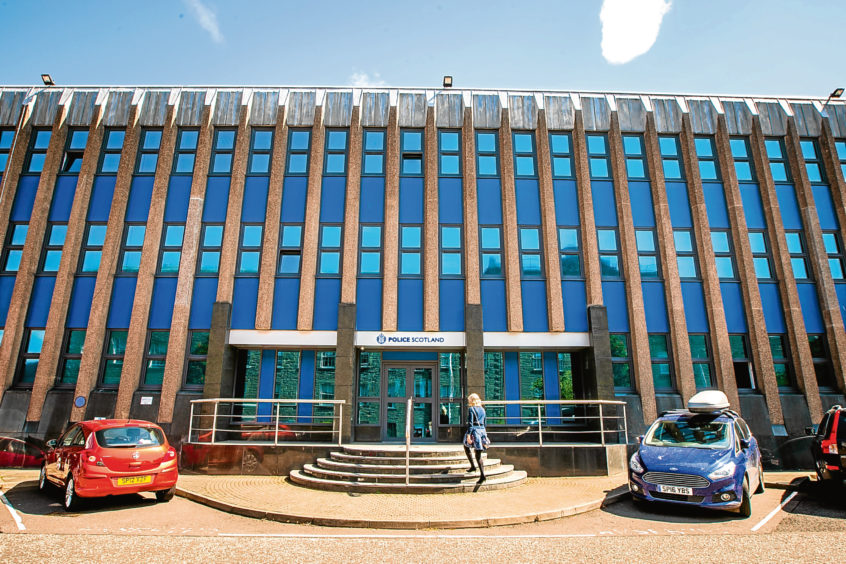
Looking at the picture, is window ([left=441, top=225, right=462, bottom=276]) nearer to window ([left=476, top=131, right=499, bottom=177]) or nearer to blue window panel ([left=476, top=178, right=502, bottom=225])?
blue window panel ([left=476, top=178, right=502, bottom=225])

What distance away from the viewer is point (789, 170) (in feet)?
55.2

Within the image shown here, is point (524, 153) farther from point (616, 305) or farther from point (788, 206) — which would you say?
point (788, 206)

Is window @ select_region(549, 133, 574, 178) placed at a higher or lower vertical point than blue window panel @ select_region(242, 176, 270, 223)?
higher

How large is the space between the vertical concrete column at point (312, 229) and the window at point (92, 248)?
21.1 feet

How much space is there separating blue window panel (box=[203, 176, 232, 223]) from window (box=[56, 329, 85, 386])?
16.7 feet

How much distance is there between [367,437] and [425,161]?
28.8 feet

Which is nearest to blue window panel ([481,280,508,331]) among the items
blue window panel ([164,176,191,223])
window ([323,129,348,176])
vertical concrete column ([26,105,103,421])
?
window ([323,129,348,176])

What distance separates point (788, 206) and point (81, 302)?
22.8 metres

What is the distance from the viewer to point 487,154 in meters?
16.5

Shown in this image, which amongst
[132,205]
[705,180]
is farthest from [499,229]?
[132,205]

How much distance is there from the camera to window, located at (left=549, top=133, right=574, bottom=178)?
16359mm

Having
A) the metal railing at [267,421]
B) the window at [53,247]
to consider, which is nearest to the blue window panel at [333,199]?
the metal railing at [267,421]

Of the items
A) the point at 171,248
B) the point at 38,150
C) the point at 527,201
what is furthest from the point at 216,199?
the point at 527,201

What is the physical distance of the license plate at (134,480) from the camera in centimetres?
807
